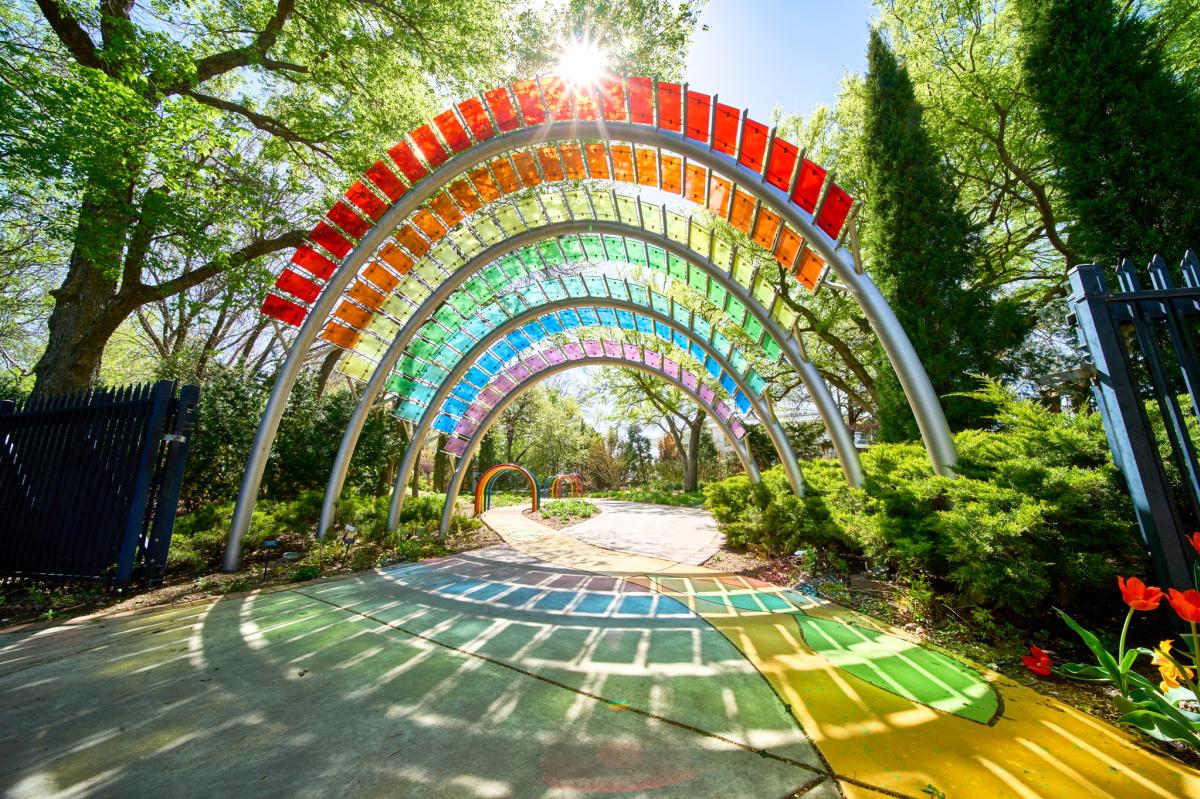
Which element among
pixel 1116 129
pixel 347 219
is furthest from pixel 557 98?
pixel 1116 129

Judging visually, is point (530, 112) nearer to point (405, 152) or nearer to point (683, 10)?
point (405, 152)

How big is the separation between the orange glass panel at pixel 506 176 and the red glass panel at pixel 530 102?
1.11 metres

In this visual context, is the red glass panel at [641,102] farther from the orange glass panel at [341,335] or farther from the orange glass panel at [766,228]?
the orange glass panel at [341,335]

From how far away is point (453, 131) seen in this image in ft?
23.2

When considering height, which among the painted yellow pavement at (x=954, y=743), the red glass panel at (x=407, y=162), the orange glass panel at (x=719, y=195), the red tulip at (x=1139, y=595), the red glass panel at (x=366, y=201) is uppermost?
the red glass panel at (x=407, y=162)

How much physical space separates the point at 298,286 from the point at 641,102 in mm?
6765

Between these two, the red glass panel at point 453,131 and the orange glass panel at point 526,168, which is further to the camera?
the orange glass panel at point 526,168

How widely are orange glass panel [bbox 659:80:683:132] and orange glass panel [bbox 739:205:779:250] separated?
188 centimetres

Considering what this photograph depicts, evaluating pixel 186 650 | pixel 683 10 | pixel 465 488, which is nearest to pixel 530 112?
pixel 186 650

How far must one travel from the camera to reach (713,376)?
12.2m

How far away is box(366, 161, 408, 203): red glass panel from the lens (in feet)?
23.8

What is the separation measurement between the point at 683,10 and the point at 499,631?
16.0 metres

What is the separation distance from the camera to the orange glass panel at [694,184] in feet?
23.0

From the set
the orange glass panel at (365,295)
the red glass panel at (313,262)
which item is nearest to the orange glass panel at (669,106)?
the orange glass panel at (365,295)
